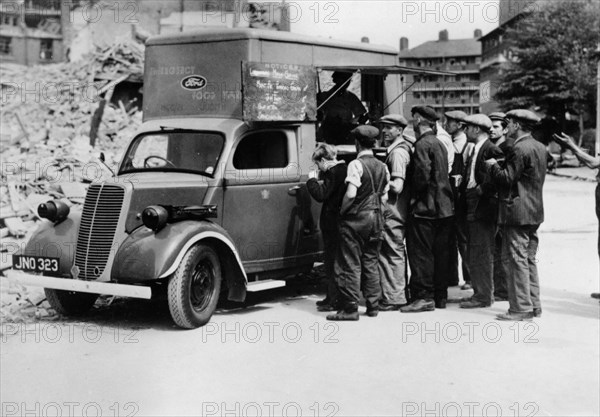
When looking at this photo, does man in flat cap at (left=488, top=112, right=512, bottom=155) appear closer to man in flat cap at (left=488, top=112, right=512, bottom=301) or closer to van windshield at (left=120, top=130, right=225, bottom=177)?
man in flat cap at (left=488, top=112, right=512, bottom=301)

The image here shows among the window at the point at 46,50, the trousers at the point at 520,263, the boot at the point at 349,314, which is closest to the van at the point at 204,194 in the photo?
the boot at the point at 349,314

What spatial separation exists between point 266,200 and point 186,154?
39.8 inches

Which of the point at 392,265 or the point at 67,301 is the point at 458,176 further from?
the point at 67,301

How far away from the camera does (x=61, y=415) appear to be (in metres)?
5.05

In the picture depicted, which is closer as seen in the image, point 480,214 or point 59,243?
point 59,243

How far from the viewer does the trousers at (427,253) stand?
27.1 feet

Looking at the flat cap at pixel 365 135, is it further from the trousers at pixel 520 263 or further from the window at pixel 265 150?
the trousers at pixel 520 263

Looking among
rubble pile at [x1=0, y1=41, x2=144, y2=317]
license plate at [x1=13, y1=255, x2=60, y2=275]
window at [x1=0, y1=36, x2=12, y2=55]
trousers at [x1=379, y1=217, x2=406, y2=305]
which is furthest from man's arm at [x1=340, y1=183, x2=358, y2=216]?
window at [x1=0, y1=36, x2=12, y2=55]

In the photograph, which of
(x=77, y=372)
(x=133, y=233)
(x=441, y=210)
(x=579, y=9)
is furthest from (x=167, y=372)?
(x=579, y=9)

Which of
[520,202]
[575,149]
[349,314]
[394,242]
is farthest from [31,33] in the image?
[575,149]

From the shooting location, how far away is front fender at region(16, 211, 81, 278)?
7566 millimetres

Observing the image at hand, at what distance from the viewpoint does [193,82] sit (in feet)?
29.4

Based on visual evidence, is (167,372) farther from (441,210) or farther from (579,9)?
(579,9)

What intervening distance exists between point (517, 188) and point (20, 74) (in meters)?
35.1
